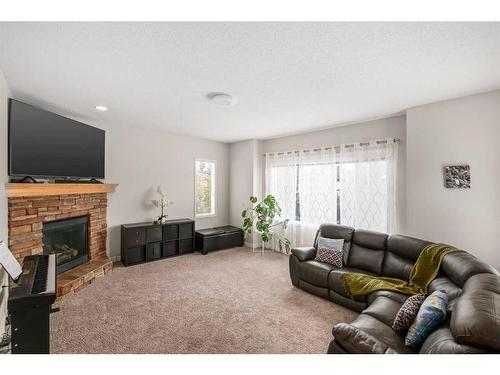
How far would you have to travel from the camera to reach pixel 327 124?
400 cm

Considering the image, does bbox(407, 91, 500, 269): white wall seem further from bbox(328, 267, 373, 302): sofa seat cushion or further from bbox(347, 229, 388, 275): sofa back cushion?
bbox(328, 267, 373, 302): sofa seat cushion

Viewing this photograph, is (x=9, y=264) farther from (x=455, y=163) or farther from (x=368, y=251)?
(x=455, y=163)

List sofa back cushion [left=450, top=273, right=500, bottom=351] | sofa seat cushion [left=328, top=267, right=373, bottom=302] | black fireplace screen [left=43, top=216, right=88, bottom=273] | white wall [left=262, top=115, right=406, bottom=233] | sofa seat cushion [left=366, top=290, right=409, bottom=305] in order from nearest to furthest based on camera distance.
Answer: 1. sofa back cushion [left=450, top=273, right=500, bottom=351]
2. sofa seat cushion [left=366, top=290, right=409, bottom=305]
3. sofa seat cushion [left=328, top=267, right=373, bottom=302]
4. black fireplace screen [left=43, top=216, right=88, bottom=273]
5. white wall [left=262, top=115, right=406, bottom=233]

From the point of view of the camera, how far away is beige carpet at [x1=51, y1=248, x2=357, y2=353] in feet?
6.72

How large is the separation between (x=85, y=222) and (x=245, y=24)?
150 inches

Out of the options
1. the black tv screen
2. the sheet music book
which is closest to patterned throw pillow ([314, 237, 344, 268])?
the sheet music book

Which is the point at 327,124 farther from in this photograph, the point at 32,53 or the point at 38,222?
the point at 38,222

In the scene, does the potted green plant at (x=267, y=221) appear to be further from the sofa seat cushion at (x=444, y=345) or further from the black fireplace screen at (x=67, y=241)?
the sofa seat cushion at (x=444, y=345)

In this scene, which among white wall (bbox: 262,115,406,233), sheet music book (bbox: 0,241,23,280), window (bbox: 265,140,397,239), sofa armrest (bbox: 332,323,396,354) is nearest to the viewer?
sofa armrest (bbox: 332,323,396,354)

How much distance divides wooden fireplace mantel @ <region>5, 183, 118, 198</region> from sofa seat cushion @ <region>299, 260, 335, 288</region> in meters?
3.24

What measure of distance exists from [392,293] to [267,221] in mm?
2783

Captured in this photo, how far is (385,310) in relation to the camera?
1.99m

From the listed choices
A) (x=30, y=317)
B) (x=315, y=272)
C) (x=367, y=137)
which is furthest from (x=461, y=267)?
(x=30, y=317)

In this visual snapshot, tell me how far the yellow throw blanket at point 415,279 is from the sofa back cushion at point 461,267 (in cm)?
8
